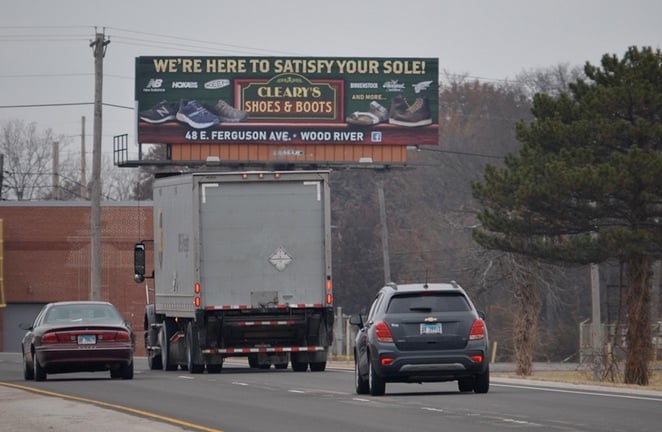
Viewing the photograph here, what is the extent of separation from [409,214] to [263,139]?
120 feet

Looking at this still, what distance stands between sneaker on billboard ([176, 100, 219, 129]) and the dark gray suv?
36.5 meters

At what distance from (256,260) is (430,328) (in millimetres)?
9657

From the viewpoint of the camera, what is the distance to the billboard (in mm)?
59906

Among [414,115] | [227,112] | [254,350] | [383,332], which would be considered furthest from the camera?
[414,115]

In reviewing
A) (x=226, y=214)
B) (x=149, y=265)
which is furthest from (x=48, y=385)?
(x=149, y=265)

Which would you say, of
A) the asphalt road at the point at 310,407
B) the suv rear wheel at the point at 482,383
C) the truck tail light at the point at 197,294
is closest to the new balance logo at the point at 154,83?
the truck tail light at the point at 197,294

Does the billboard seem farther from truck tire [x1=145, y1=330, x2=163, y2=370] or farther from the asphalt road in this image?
the asphalt road

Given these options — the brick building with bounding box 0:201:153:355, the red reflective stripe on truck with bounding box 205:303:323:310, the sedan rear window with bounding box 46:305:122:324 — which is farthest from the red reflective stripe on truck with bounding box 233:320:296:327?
the brick building with bounding box 0:201:153:355

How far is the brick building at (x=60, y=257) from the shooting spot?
234ft

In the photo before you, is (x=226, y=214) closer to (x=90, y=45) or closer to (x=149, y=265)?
(x=90, y=45)

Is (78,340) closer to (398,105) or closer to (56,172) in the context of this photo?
(398,105)

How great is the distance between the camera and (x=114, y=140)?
61875mm

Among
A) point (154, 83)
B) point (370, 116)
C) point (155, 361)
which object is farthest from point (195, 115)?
point (155, 361)

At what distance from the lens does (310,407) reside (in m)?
21.7
